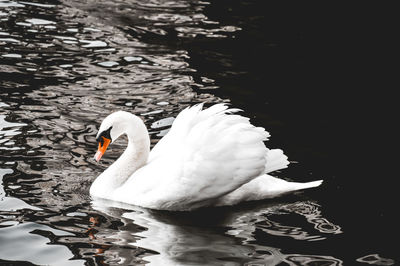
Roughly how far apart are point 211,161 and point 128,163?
3.44 ft

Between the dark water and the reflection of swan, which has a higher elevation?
the dark water

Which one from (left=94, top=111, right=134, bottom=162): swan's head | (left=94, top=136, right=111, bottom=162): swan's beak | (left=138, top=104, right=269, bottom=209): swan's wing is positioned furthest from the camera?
(left=94, top=136, right=111, bottom=162): swan's beak

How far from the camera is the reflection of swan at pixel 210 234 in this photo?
6949mm

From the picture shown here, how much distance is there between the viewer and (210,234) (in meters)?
7.54

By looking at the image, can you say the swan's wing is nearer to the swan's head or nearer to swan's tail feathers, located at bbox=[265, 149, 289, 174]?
swan's tail feathers, located at bbox=[265, 149, 289, 174]

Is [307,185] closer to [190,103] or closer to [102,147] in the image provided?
[102,147]

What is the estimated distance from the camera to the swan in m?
7.96

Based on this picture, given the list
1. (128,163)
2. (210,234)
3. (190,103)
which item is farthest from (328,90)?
(210,234)

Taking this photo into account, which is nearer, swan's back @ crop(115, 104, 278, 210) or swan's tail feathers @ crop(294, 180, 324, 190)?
swan's back @ crop(115, 104, 278, 210)

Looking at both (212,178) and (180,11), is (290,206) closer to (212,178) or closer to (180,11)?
(212,178)

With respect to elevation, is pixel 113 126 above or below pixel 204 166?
above

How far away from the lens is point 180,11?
1778cm

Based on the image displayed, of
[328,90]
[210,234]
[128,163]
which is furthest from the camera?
[328,90]

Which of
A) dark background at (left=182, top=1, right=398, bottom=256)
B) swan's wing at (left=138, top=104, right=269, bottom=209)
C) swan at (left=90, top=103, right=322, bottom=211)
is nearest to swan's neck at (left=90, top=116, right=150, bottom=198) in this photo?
swan at (left=90, top=103, right=322, bottom=211)
